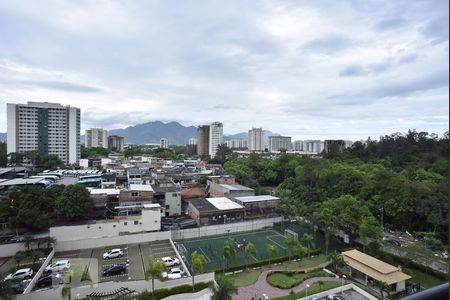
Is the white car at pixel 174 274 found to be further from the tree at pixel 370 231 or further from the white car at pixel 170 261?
the tree at pixel 370 231

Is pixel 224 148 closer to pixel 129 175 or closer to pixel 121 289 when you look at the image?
pixel 129 175

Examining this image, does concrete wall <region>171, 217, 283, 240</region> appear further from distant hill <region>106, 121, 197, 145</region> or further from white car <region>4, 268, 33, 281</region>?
distant hill <region>106, 121, 197, 145</region>

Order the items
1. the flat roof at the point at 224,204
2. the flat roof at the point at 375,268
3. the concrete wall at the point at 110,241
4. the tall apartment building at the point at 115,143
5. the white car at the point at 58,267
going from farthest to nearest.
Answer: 1. the tall apartment building at the point at 115,143
2. the flat roof at the point at 224,204
3. the concrete wall at the point at 110,241
4. the white car at the point at 58,267
5. the flat roof at the point at 375,268

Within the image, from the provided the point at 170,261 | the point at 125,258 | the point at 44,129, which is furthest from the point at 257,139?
the point at 170,261

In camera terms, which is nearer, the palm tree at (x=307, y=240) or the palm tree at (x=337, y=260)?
the palm tree at (x=337, y=260)

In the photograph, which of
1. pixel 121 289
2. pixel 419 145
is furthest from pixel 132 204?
pixel 419 145

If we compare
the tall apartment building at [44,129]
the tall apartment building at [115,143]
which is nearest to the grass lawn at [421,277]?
the tall apartment building at [44,129]

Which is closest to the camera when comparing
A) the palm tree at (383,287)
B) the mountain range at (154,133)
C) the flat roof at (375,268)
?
the palm tree at (383,287)

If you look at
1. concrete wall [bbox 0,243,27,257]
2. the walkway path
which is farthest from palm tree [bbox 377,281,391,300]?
concrete wall [bbox 0,243,27,257]
